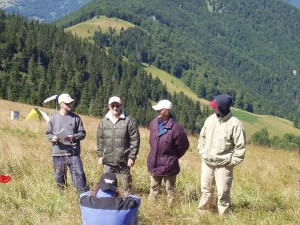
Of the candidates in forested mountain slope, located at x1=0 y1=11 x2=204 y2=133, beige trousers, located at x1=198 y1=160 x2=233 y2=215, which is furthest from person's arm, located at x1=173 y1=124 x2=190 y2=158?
forested mountain slope, located at x1=0 y1=11 x2=204 y2=133

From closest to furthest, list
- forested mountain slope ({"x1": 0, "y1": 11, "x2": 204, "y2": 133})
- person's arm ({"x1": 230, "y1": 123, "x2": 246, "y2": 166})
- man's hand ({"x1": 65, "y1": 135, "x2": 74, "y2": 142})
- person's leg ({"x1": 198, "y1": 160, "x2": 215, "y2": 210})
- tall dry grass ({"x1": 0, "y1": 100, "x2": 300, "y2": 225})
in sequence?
tall dry grass ({"x1": 0, "y1": 100, "x2": 300, "y2": 225}) → person's arm ({"x1": 230, "y1": 123, "x2": 246, "y2": 166}) → person's leg ({"x1": 198, "y1": 160, "x2": 215, "y2": 210}) → man's hand ({"x1": 65, "y1": 135, "x2": 74, "y2": 142}) → forested mountain slope ({"x1": 0, "y1": 11, "x2": 204, "y2": 133})

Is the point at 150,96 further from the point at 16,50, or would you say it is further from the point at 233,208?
the point at 233,208

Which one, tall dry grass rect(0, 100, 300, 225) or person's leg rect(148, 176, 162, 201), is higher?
person's leg rect(148, 176, 162, 201)

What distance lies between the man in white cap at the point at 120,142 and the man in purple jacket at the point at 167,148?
1.09ft

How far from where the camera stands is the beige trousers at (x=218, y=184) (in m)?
6.29

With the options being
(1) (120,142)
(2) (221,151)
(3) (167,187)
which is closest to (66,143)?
(1) (120,142)

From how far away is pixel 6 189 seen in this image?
22.4 feet

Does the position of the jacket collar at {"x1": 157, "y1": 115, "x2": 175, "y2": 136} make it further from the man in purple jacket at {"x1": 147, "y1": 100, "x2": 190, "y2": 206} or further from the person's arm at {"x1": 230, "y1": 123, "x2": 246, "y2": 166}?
the person's arm at {"x1": 230, "y1": 123, "x2": 246, "y2": 166}

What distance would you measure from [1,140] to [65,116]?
4.41 metres

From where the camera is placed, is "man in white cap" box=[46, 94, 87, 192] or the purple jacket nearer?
the purple jacket

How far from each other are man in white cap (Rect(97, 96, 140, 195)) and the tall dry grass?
65 cm

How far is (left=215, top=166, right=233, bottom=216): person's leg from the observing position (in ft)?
20.6

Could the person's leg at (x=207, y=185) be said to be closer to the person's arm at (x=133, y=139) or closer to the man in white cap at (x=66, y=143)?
the person's arm at (x=133, y=139)

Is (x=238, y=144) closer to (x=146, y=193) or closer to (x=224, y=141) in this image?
(x=224, y=141)
